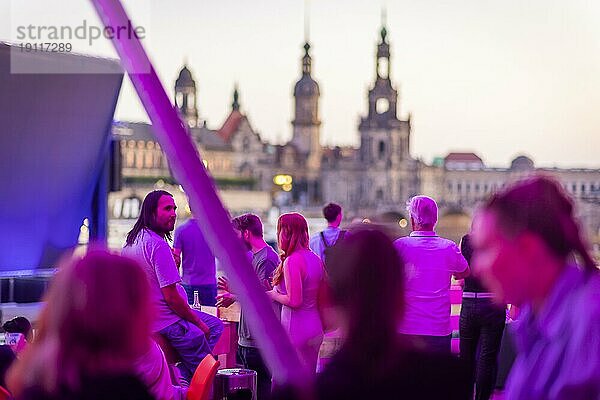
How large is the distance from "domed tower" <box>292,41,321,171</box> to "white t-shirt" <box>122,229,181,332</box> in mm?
95804

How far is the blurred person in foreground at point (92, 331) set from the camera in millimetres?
2059

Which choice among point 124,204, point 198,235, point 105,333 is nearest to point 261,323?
point 105,333

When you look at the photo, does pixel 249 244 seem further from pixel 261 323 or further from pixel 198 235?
pixel 261 323

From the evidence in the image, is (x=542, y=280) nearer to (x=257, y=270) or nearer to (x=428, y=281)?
(x=428, y=281)

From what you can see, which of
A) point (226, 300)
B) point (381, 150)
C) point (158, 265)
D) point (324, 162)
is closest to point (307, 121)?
point (324, 162)

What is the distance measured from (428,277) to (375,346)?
105 inches

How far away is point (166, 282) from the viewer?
14.6ft

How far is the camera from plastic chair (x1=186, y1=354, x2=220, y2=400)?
359 cm

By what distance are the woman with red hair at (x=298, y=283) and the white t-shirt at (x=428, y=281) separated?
415 mm

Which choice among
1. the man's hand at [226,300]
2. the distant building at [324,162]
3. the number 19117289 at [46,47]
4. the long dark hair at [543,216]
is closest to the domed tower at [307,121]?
the distant building at [324,162]

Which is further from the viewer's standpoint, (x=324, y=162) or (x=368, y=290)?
(x=324, y=162)

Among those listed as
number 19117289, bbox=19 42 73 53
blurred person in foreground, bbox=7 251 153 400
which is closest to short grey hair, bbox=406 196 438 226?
blurred person in foreground, bbox=7 251 153 400

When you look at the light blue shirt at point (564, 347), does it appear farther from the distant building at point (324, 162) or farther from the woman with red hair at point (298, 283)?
the distant building at point (324, 162)

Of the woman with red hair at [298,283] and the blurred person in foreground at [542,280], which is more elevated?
the blurred person in foreground at [542,280]
